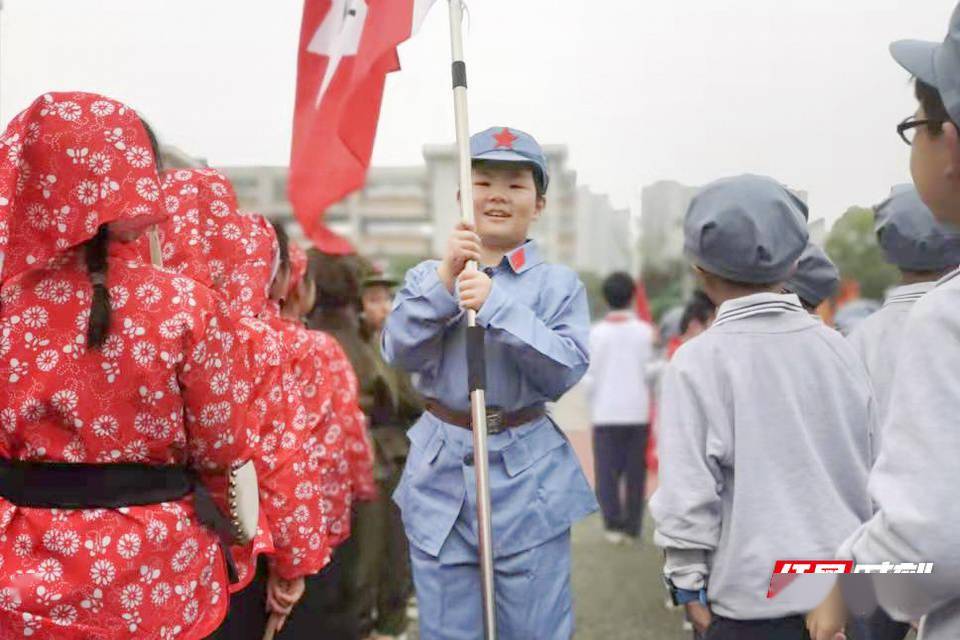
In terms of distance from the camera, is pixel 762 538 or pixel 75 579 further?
pixel 762 538

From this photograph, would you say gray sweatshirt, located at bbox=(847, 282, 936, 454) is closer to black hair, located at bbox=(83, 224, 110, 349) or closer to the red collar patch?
the red collar patch

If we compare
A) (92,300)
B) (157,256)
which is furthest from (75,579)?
(157,256)

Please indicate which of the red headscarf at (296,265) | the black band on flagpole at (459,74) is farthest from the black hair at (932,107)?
the red headscarf at (296,265)

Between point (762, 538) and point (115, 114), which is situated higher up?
point (115, 114)

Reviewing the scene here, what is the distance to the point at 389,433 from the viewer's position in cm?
439

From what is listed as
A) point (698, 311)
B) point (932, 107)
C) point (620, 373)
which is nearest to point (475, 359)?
point (932, 107)

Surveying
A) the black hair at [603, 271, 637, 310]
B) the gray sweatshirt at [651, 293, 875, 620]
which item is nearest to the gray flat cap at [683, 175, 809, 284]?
the gray sweatshirt at [651, 293, 875, 620]

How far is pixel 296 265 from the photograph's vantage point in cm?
348

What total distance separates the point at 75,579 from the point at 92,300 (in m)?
0.52

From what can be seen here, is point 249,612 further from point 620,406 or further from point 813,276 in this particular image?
point 620,406

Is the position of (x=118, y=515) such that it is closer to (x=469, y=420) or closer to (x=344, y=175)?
(x=469, y=420)

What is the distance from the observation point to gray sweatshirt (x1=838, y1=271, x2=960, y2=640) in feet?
3.70

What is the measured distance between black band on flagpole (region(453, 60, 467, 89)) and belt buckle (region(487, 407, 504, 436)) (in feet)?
2.77

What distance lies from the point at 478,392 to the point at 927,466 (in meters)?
1.29
